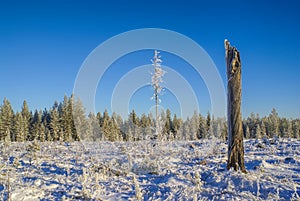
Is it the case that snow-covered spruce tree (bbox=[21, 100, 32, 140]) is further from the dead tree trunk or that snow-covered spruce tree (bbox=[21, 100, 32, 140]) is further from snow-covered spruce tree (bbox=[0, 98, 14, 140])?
the dead tree trunk

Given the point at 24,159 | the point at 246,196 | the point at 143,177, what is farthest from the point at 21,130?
the point at 246,196

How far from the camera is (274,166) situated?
29.2 ft

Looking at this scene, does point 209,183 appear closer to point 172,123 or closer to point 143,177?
point 143,177

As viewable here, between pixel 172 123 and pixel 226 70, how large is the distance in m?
71.5

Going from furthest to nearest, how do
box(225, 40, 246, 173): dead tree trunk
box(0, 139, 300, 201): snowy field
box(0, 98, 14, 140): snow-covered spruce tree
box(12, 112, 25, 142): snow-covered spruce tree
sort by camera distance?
box(0, 98, 14, 140): snow-covered spruce tree, box(12, 112, 25, 142): snow-covered spruce tree, box(225, 40, 246, 173): dead tree trunk, box(0, 139, 300, 201): snowy field

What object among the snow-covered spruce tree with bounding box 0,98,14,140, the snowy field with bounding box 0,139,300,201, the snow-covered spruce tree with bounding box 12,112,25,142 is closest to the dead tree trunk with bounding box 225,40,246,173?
the snowy field with bounding box 0,139,300,201

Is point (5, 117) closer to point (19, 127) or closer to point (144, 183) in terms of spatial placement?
point (19, 127)

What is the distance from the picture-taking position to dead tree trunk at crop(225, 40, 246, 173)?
8039mm

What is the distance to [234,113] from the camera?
825 centimetres

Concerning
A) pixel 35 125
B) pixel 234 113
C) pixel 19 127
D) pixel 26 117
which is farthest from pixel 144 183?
pixel 26 117

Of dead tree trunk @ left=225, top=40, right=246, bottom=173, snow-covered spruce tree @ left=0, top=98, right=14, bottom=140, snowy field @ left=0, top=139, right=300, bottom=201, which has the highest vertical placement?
snow-covered spruce tree @ left=0, top=98, right=14, bottom=140

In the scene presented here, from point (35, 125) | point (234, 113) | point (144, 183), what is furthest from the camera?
point (35, 125)

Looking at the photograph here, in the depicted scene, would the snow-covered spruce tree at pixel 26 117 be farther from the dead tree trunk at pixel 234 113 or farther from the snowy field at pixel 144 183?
the dead tree trunk at pixel 234 113

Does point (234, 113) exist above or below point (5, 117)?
below
